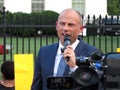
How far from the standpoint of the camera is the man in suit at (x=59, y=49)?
3.62 metres

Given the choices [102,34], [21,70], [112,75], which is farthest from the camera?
[102,34]

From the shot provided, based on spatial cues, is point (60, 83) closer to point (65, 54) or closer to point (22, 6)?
point (65, 54)

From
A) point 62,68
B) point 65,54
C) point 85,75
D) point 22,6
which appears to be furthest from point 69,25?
point 22,6

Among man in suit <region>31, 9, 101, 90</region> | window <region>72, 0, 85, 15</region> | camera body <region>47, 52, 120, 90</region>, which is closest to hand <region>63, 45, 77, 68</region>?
camera body <region>47, 52, 120, 90</region>

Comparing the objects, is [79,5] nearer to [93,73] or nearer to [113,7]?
[113,7]

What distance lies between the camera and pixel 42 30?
32.9 feet

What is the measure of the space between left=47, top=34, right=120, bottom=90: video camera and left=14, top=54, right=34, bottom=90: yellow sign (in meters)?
4.46

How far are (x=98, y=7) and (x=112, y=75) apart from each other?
37.9 m

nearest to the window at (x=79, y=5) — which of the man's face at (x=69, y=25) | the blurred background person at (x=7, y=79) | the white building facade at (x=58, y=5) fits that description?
the white building facade at (x=58, y=5)

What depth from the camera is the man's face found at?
3578 mm

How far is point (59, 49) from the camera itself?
12.4 ft

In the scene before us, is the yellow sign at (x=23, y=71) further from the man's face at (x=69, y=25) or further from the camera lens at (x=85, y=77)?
the camera lens at (x=85, y=77)

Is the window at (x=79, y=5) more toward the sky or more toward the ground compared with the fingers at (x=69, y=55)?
more toward the sky

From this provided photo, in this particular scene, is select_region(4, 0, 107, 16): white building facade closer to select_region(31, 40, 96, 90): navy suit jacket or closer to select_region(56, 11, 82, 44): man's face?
select_region(31, 40, 96, 90): navy suit jacket
